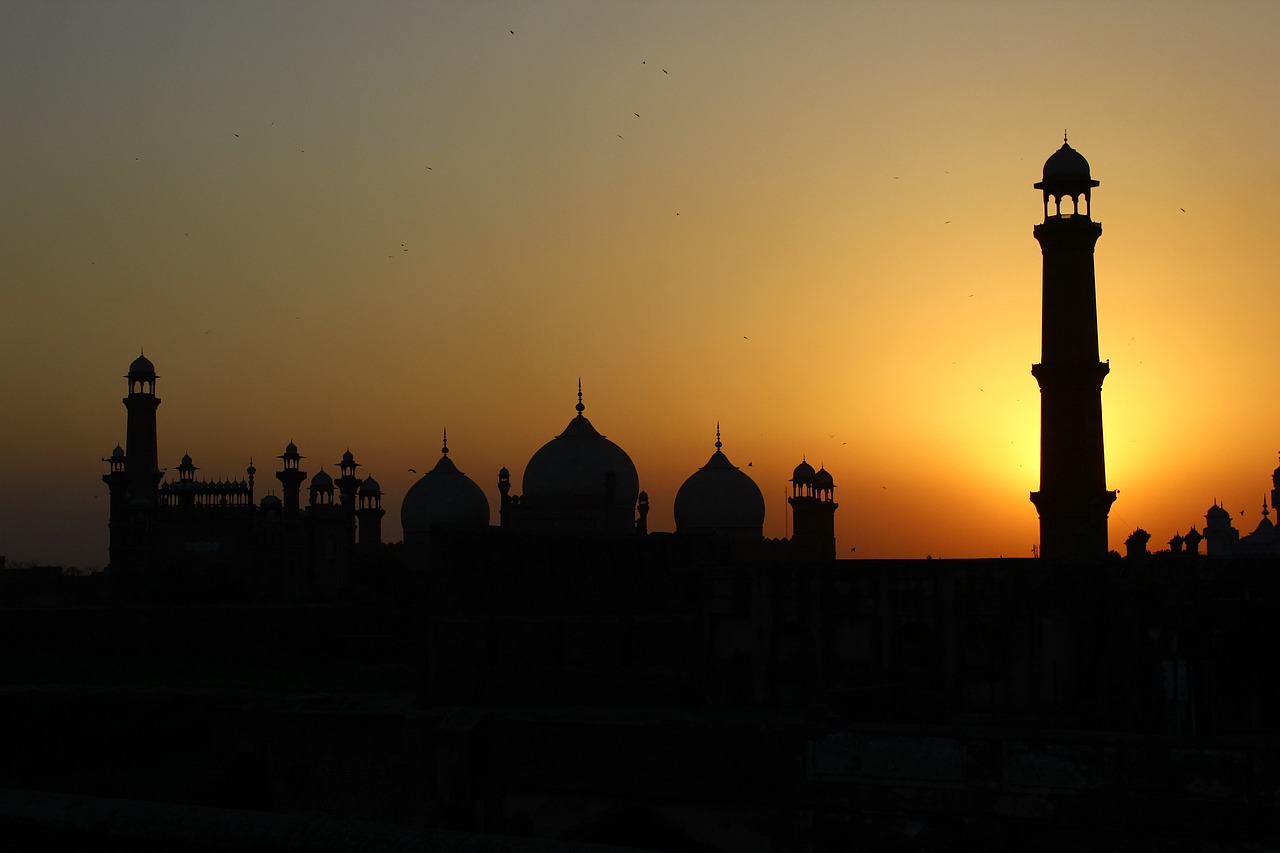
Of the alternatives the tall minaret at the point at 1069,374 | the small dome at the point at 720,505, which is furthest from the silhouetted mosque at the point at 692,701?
the small dome at the point at 720,505

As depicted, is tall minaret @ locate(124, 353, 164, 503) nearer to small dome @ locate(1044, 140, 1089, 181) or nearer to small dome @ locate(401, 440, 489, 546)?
small dome @ locate(401, 440, 489, 546)

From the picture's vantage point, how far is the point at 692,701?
2027 cm


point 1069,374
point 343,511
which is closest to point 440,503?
point 343,511

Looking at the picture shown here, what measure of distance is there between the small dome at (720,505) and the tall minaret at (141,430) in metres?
17.0

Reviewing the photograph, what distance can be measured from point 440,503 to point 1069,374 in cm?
2077

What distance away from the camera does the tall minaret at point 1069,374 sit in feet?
99.7

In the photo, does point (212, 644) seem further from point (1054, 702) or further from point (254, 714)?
point (1054, 702)

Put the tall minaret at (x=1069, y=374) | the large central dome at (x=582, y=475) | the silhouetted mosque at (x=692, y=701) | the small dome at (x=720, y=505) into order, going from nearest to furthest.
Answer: the silhouetted mosque at (x=692, y=701) → the tall minaret at (x=1069, y=374) → the large central dome at (x=582, y=475) → the small dome at (x=720, y=505)

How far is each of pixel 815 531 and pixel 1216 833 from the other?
115 ft

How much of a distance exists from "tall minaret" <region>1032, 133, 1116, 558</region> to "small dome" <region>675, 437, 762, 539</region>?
13186mm

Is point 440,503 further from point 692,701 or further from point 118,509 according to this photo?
point 692,701

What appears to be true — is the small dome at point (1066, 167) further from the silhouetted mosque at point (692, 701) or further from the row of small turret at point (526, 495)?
the row of small turret at point (526, 495)

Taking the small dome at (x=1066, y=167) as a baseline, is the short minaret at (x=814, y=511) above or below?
below

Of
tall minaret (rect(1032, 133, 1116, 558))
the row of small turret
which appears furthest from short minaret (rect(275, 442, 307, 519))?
tall minaret (rect(1032, 133, 1116, 558))
